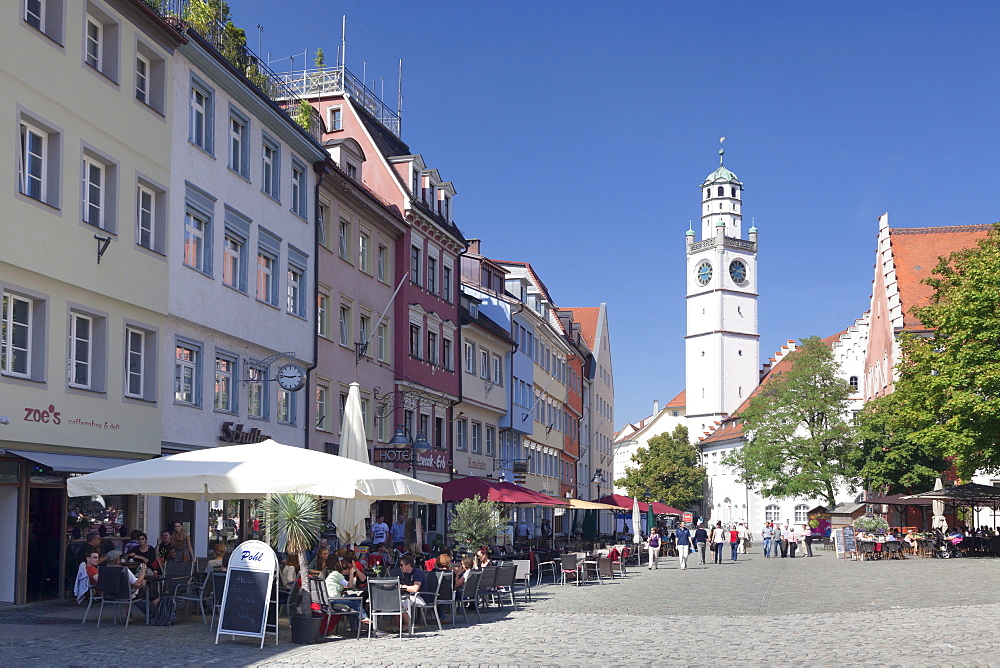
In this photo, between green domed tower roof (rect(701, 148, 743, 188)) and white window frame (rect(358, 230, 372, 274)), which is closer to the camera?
white window frame (rect(358, 230, 372, 274))

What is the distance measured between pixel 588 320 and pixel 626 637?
7117cm

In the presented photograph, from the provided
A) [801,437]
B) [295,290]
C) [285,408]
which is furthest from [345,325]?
[801,437]

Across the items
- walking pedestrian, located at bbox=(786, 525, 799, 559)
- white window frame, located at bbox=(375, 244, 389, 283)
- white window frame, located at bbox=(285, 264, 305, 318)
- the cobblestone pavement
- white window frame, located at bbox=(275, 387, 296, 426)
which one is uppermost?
white window frame, located at bbox=(375, 244, 389, 283)

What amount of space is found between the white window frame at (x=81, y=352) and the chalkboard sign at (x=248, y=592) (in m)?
6.60

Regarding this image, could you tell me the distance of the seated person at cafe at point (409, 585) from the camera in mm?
17156

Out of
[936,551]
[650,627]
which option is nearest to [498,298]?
[936,551]

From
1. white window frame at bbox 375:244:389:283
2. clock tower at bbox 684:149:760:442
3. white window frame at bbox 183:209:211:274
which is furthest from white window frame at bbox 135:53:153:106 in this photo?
clock tower at bbox 684:149:760:442

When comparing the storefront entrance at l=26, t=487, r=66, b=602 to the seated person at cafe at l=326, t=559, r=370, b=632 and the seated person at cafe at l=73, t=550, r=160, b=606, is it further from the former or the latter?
the seated person at cafe at l=326, t=559, r=370, b=632

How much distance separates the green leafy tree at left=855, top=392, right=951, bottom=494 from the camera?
64.1 metres

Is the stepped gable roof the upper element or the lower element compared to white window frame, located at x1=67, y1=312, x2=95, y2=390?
upper

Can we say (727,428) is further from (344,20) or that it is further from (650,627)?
(650,627)

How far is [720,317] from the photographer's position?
137m

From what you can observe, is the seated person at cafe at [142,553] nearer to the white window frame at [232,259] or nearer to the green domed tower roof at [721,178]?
the white window frame at [232,259]

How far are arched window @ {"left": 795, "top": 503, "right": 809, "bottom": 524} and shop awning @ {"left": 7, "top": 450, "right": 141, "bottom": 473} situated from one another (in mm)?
95813
